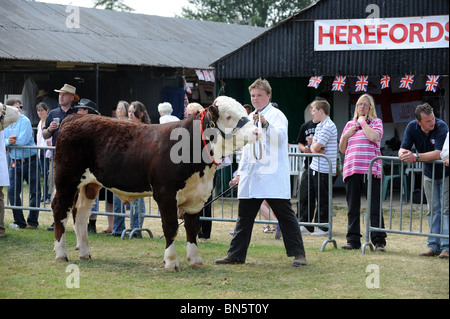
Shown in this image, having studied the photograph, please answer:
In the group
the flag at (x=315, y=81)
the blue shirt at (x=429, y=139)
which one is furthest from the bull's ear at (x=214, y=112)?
the flag at (x=315, y=81)

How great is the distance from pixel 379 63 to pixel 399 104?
2927 millimetres

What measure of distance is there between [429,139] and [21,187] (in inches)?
253

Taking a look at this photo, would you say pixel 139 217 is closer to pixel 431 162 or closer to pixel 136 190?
pixel 136 190

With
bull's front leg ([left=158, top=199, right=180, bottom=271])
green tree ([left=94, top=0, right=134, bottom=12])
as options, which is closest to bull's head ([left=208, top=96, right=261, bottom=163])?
bull's front leg ([left=158, top=199, right=180, bottom=271])

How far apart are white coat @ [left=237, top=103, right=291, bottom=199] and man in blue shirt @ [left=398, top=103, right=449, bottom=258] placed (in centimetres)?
172

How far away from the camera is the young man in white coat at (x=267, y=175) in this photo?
791 cm

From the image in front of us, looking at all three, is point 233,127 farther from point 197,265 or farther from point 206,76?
point 206,76

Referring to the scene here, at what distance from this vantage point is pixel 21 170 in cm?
1116

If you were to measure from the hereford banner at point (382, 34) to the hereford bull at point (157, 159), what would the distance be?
722cm

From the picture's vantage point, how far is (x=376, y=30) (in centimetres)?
1395

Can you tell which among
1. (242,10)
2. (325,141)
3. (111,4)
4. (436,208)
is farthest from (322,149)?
(111,4)

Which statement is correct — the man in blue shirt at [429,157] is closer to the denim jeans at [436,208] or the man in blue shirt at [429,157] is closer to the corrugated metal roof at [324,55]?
the denim jeans at [436,208]
